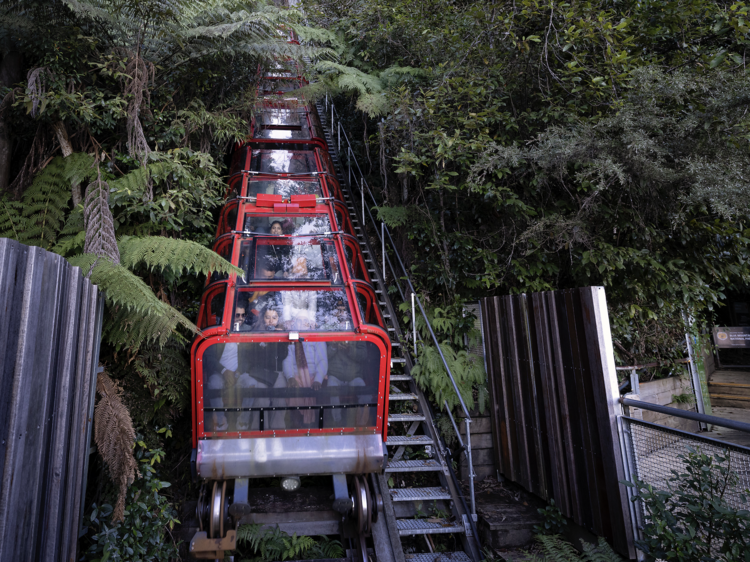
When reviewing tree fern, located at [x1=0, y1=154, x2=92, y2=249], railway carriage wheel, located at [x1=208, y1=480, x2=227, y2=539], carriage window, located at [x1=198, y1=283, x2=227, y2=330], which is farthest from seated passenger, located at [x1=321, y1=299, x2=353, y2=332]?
Answer: tree fern, located at [x1=0, y1=154, x2=92, y2=249]

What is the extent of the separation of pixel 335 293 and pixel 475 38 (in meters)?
3.90

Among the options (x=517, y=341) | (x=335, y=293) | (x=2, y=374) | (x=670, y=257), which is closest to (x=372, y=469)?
(x=335, y=293)

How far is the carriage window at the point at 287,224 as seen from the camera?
18.4 feet

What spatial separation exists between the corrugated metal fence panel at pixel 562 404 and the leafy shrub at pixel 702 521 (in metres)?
0.61

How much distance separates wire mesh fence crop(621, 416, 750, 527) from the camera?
2459 millimetres

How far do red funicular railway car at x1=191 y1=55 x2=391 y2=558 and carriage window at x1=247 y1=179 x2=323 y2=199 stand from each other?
166 cm

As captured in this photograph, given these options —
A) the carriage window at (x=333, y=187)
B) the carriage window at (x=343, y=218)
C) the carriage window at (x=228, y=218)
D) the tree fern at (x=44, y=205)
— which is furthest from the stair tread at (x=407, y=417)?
the tree fern at (x=44, y=205)

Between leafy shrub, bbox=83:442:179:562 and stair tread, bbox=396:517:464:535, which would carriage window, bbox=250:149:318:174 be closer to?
leafy shrub, bbox=83:442:179:562

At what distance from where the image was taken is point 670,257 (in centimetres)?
548

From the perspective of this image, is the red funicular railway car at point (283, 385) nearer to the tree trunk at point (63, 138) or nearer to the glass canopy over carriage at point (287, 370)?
the glass canopy over carriage at point (287, 370)

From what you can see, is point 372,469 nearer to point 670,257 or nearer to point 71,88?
point 670,257

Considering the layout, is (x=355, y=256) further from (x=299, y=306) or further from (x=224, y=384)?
(x=224, y=384)

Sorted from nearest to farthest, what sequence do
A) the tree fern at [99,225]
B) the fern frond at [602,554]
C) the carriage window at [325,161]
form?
the fern frond at [602,554], the tree fern at [99,225], the carriage window at [325,161]

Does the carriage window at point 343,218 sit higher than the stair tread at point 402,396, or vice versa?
the carriage window at point 343,218
